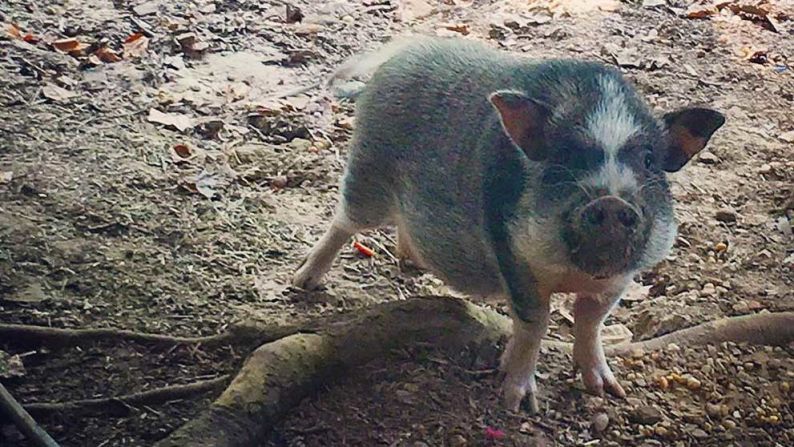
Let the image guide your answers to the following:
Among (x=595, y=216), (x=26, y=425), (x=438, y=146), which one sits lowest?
(x=26, y=425)

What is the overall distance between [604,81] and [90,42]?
3.52 metres

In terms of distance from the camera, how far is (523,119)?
3158 millimetres

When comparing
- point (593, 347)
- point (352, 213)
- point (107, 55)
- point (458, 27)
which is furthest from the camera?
point (458, 27)

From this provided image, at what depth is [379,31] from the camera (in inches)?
262

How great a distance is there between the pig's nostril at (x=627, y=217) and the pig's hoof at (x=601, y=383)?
28.0 inches

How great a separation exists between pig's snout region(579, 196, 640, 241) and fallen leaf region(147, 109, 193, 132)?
108 inches

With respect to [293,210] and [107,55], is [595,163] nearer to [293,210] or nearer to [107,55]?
[293,210]

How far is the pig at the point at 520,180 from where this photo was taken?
3.07 m

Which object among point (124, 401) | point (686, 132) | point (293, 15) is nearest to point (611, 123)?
point (686, 132)

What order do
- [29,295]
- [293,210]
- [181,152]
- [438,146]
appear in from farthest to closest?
1. [181,152]
2. [293,210]
3. [438,146]
4. [29,295]

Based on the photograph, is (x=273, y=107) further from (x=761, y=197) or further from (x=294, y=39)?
(x=761, y=197)

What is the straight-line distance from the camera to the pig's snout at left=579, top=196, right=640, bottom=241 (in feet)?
9.41

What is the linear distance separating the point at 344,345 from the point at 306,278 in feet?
2.51

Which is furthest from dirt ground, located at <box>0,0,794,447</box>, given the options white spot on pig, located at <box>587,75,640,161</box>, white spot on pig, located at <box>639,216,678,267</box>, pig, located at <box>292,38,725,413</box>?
white spot on pig, located at <box>587,75,640,161</box>
